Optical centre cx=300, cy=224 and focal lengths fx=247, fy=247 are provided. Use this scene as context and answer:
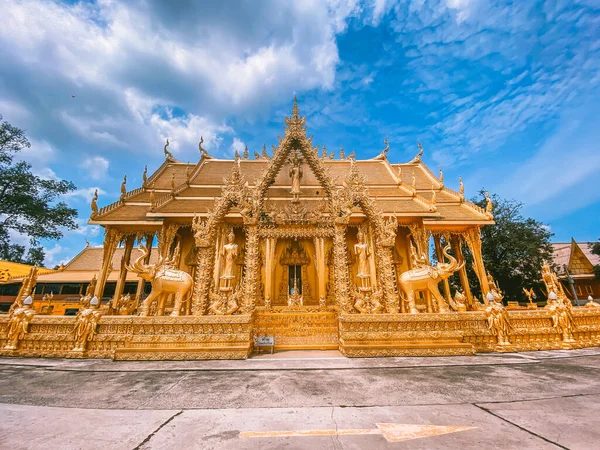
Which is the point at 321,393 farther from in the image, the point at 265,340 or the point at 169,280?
the point at 169,280

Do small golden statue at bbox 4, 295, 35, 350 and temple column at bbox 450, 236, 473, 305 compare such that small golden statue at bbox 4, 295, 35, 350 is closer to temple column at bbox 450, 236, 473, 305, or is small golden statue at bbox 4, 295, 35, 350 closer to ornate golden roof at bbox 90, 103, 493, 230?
ornate golden roof at bbox 90, 103, 493, 230

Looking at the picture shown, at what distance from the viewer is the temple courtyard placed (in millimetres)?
2195

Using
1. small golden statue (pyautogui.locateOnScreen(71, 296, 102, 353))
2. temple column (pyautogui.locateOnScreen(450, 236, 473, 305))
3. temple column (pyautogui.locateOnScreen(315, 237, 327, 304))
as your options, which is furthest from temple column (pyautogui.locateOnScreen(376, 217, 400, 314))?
temple column (pyautogui.locateOnScreen(450, 236, 473, 305))

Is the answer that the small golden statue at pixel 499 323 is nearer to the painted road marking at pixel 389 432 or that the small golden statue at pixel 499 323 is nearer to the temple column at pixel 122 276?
the painted road marking at pixel 389 432

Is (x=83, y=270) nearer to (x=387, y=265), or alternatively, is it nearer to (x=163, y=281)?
(x=163, y=281)

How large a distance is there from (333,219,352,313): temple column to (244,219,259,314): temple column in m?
2.40

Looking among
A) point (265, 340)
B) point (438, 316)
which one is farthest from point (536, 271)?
point (265, 340)

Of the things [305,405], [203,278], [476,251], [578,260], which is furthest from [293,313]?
[578,260]

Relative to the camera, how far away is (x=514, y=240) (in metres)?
19.8

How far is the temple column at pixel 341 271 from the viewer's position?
23.2 feet

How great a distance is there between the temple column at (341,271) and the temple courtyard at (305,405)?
2.00 metres

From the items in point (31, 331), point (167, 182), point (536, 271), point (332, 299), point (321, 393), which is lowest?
point (321, 393)

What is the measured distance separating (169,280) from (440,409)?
6.74 meters

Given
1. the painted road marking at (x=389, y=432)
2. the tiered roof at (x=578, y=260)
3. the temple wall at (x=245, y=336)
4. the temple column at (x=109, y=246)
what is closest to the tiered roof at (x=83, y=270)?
the temple column at (x=109, y=246)
